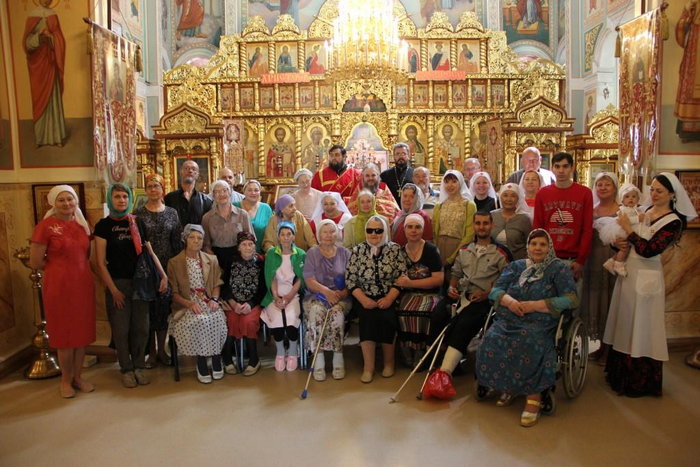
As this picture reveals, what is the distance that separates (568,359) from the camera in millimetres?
4012

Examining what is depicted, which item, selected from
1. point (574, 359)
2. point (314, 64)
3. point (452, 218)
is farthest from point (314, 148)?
point (574, 359)

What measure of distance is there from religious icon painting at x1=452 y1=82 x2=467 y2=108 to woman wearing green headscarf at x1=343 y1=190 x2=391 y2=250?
28.2ft

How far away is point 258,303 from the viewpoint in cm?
496

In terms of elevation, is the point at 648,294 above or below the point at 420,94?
below

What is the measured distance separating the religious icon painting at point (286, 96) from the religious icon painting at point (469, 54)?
13.6 feet

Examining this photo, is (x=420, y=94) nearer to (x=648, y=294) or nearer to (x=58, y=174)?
(x=58, y=174)

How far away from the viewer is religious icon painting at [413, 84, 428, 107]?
1309cm

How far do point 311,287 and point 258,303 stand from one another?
51 cm

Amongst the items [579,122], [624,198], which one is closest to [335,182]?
[624,198]

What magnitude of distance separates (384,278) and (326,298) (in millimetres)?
535

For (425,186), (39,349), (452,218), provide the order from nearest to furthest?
1. (39,349)
2. (452,218)
3. (425,186)

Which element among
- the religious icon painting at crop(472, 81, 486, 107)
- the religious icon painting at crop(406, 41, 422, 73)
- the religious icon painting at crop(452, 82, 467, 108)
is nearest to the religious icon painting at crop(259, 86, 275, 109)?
the religious icon painting at crop(406, 41, 422, 73)

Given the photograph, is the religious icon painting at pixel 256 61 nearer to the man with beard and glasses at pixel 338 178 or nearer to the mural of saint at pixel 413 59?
the mural of saint at pixel 413 59

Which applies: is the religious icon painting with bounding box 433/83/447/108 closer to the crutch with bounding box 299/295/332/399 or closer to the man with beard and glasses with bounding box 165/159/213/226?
the man with beard and glasses with bounding box 165/159/213/226
